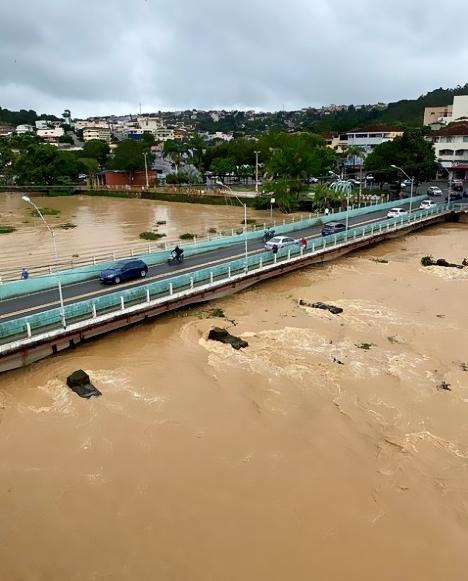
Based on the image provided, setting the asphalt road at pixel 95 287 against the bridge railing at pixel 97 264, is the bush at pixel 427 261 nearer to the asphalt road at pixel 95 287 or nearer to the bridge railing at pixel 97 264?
the bridge railing at pixel 97 264

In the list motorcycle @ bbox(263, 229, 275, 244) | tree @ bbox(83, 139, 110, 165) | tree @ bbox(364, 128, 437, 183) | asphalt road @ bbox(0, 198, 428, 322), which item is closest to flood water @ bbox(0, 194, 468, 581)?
asphalt road @ bbox(0, 198, 428, 322)

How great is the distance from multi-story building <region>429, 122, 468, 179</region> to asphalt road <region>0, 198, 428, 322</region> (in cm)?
5982

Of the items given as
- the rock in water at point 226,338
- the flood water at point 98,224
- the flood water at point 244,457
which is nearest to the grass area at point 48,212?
the flood water at point 98,224

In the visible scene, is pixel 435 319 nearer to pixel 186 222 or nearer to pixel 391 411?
pixel 391 411

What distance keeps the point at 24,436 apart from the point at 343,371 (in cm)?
1191

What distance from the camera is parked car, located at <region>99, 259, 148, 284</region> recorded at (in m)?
27.2

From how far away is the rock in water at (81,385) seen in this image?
17.9m

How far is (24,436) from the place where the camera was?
51.1 feet

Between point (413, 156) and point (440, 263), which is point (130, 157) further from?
point (440, 263)

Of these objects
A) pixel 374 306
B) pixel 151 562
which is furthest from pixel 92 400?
pixel 374 306

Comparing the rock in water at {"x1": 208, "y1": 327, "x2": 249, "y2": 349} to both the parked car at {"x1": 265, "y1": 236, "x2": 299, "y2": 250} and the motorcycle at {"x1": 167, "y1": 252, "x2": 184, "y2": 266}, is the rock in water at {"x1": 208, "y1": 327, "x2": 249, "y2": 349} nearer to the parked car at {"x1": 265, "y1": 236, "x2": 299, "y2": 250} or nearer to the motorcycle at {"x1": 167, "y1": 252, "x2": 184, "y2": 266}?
the motorcycle at {"x1": 167, "y1": 252, "x2": 184, "y2": 266}

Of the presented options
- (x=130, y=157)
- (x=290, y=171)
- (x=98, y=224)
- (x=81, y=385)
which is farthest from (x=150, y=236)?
(x=130, y=157)

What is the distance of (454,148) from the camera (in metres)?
83.9

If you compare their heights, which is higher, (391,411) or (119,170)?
(119,170)
